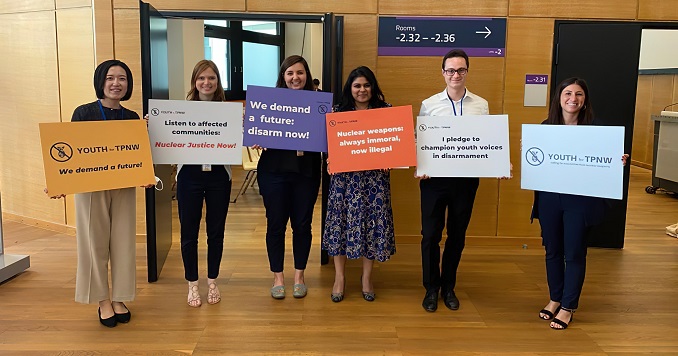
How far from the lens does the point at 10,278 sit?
3898 millimetres

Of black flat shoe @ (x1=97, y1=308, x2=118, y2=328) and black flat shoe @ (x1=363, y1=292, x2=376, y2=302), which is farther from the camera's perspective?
black flat shoe @ (x1=363, y1=292, x2=376, y2=302)

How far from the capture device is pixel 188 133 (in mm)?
3258

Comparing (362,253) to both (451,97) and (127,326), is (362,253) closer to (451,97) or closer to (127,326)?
(451,97)

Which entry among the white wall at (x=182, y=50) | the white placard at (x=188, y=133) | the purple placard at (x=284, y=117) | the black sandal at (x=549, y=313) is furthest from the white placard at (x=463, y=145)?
the white wall at (x=182, y=50)

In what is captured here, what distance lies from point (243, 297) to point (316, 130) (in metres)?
1.24

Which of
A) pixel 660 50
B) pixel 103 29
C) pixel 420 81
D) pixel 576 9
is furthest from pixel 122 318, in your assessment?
pixel 660 50

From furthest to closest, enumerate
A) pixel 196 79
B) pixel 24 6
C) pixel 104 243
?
pixel 24 6
pixel 196 79
pixel 104 243

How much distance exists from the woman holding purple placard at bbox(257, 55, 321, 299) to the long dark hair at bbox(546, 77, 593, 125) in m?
1.45

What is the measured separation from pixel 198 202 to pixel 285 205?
54cm

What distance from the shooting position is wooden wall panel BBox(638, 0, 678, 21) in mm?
4625

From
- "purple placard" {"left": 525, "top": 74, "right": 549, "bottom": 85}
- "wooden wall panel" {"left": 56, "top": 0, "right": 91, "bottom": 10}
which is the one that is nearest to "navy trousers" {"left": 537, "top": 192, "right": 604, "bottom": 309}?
"purple placard" {"left": 525, "top": 74, "right": 549, "bottom": 85}

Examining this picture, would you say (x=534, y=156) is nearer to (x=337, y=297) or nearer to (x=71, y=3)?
(x=337, y=297)

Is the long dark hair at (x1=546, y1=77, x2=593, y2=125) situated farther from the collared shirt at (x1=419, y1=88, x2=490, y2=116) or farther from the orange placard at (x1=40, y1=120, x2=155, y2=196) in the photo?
the orange placard at (x1=40, y1=120, x2=155, y2=196)

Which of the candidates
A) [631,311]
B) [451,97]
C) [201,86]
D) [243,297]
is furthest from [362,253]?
[631,311]
